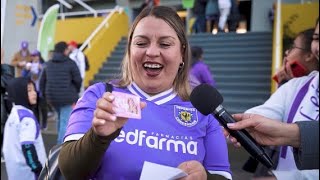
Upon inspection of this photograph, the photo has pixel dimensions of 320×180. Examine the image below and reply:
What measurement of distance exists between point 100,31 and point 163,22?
981 centimetres


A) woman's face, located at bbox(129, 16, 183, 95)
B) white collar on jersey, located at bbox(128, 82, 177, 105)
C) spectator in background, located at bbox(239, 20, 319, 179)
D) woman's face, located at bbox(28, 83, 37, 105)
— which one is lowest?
woman's face, located at bbox(28, 83, 37, 105)

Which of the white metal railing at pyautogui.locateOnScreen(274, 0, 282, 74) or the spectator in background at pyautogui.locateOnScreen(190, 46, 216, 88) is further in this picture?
the white metal railing at pyautogui.locateOnScreen(274, 0, 282, 74)

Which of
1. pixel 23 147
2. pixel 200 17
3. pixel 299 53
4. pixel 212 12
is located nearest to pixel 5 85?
pixel 23 147

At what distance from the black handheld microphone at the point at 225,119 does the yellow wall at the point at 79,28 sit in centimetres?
1088

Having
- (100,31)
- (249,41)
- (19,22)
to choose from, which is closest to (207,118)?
(19,22)

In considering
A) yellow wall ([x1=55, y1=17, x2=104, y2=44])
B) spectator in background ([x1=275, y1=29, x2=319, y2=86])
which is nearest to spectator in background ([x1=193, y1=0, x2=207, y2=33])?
yellow wall ([x1=55, y1=17, x2=104, y2=44])

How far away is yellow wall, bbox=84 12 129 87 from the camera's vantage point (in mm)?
10331

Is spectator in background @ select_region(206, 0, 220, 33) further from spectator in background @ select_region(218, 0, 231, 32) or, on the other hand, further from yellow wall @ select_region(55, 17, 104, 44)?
yellow wall @ select_region(55, 17, 104, 44)

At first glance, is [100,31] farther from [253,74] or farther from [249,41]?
[253,74]

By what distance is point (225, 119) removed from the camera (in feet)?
4.38

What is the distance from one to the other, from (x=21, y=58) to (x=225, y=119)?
2.92 meters

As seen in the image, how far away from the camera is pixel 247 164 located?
9.14ft

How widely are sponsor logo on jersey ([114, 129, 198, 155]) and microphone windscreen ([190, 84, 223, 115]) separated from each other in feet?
0.53

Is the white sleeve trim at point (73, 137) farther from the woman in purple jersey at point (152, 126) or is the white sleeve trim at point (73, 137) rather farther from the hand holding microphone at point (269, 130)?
the hand holding microphone at point (269, 130)
